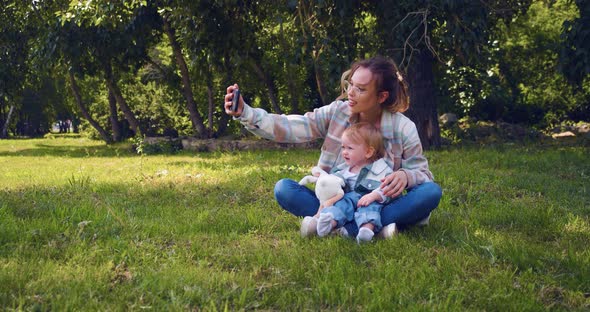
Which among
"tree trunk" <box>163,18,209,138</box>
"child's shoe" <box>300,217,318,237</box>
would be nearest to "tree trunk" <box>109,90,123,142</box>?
"tree trunk" <box>163,18,209,138</box>

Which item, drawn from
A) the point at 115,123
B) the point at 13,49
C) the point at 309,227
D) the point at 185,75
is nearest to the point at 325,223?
the point at 309,227

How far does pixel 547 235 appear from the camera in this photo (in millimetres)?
4258

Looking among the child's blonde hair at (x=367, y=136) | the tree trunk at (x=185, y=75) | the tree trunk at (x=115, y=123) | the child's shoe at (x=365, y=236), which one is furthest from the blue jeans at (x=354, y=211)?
the tree trunk at (x=115, y=123)

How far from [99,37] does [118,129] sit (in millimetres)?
7789

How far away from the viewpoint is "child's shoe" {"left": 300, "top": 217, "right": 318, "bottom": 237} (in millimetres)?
4094

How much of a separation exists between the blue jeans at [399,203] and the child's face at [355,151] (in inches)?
15.6

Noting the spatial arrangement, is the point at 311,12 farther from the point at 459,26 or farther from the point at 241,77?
the point at 241,77

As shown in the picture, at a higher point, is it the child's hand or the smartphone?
the smartphone

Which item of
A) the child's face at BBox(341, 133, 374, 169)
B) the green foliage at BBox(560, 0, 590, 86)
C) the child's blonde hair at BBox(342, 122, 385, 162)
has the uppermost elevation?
the green foliage at BBox(560, 0, 590, 86)

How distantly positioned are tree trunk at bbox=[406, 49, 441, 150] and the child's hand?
26.4 ft

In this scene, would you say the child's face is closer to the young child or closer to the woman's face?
the young child

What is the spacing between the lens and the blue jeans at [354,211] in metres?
4.00

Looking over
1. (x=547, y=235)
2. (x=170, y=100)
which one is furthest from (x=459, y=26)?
(x=170, y=100)

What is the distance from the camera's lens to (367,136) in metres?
4.12
